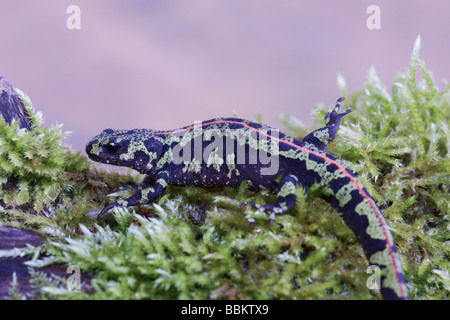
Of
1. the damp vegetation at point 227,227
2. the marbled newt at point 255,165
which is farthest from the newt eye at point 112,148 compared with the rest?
the damp vegetation at point 227,227

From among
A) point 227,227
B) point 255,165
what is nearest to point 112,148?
point 255,165

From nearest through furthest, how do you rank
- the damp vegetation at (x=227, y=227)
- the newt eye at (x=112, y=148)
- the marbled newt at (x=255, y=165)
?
the damp vegetation at (x=227, y=227), the marbled newt at (x=255, y=165), the newt eye at (x=112, y=148)

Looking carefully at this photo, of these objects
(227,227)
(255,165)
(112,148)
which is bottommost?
(227,227)

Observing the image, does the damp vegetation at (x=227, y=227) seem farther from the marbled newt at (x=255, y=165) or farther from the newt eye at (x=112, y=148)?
the newt eye at (x=112, y=148)

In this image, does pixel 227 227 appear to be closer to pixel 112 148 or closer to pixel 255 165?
pixel 255 165
